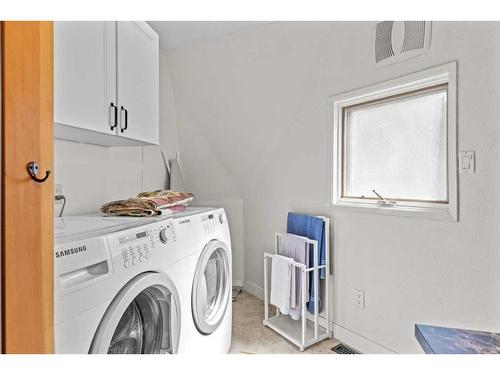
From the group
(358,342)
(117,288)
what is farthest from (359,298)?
(117,288)

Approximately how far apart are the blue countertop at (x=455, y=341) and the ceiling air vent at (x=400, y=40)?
804mm

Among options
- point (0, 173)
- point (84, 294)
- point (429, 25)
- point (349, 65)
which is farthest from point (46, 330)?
point (429, 25)

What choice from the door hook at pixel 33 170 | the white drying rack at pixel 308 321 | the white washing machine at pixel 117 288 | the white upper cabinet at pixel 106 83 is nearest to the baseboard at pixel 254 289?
the white drying rack at pixel 308 321

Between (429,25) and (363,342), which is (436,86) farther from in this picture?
(363,342)

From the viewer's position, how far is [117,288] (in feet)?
2.03

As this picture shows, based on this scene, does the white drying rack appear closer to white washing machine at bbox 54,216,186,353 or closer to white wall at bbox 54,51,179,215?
white washing machine at bbox 54,216,186,353

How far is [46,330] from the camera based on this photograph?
0.49 m

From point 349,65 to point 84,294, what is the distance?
3.51 feet

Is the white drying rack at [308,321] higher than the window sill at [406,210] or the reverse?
the reverse

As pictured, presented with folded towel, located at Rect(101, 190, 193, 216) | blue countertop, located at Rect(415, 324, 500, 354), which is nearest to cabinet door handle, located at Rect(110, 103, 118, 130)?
folded towel, located at Rect(101, 190, 193, 216)

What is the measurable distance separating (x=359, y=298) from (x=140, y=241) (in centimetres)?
89

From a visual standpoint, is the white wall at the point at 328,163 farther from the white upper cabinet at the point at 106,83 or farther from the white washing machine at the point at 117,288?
the white washing machine at the point at 117,288

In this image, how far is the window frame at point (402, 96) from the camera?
0.80 metres

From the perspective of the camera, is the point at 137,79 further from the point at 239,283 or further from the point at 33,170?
the point at 239,283
